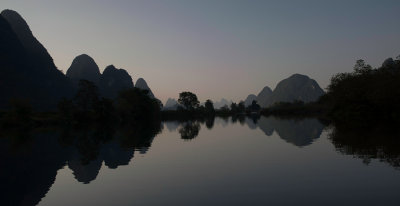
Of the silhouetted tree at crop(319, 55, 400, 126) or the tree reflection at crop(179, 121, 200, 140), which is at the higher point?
the silhouetted tree at crop(319, 55, 400, 126)

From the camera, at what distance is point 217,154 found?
1136 inches

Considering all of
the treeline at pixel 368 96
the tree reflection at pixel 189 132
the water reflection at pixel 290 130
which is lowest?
the tree reflection at pixel 189 132

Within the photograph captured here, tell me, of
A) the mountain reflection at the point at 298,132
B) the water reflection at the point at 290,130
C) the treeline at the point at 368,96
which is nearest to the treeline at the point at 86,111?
the water reflection at the point at 290,130

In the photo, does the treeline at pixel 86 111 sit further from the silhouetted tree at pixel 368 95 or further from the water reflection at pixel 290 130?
the silhouetted tree at pixel 368 95

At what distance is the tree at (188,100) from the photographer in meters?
184

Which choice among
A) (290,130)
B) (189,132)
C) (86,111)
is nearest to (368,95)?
(290,130)

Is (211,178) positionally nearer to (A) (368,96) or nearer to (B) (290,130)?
(B) (290,130)

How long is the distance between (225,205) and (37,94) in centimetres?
19392

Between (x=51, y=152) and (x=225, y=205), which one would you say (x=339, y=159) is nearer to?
(x=225, y=205)

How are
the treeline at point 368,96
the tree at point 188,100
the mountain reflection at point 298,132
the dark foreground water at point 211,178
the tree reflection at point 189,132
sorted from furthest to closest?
the tree at point 188,100
the treeline at point 368,96
the tree reflection at point 189,132
the mountain reflection at point 298,132
the dark foreground water at point 211,178

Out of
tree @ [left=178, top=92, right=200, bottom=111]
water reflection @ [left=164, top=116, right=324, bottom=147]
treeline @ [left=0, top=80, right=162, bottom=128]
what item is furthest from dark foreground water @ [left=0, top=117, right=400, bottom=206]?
tree @ [left=178, top=92, right=200, bottom=111]

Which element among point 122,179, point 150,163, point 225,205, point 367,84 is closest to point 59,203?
point 122,179

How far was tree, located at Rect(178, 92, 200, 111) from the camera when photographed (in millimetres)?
184000

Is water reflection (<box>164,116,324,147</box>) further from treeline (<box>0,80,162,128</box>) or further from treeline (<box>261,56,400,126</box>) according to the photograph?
treeline (<box>0,80,162,128</box>)
